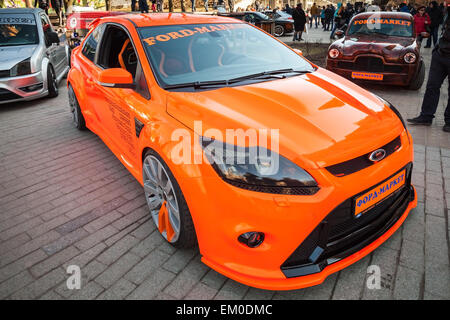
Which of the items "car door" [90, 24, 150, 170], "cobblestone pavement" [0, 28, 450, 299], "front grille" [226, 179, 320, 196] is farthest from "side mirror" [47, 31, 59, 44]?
"front grille" [226, 179, 320, 196]

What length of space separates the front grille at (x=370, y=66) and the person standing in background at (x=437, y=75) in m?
2.02

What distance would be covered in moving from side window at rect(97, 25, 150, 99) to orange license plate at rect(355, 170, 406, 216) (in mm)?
1978

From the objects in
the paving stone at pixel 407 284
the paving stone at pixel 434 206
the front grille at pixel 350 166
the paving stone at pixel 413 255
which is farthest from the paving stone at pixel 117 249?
the paving stone at pixel 434 206

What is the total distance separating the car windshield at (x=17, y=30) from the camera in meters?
6.55

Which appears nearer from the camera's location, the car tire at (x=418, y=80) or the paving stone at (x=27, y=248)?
the paving stone at (x=27, y=248)

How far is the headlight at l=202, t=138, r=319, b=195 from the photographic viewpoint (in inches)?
71.1

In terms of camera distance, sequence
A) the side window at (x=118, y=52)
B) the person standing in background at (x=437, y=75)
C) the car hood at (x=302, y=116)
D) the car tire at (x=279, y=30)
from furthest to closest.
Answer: the car tire at (x=279, y=30), the person standing in background at (x=437, y=75), the side window at (x=118, y=52), the car hood at (x=302, y=116)

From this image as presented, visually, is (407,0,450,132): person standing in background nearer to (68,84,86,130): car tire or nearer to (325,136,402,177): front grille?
(325,136,402,177): front grille

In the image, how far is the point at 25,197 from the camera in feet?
11.1

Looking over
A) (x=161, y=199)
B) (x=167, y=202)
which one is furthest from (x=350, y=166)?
(x=161, y=199)

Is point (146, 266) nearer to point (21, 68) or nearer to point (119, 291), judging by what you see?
point (119, 291)

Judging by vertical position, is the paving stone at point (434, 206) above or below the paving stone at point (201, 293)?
above

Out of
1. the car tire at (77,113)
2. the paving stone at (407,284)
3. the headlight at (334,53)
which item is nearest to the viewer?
the paving stone at (407,284)

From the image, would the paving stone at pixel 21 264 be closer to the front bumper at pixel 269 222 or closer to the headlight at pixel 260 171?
the front bumper at pixel 269 222
